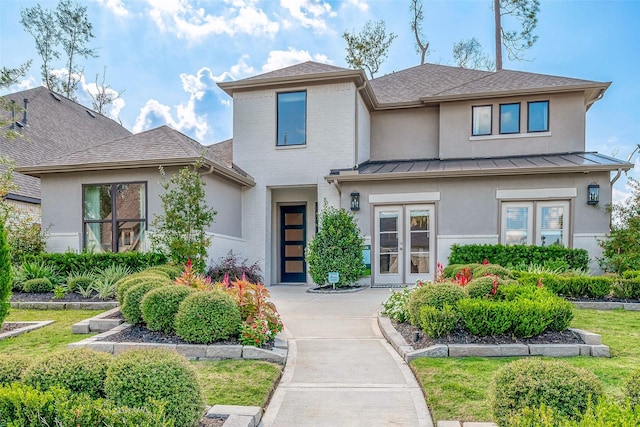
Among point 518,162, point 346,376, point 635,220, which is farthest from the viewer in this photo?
point 518,162

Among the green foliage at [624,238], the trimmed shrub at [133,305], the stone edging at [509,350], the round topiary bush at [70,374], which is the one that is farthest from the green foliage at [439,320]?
the green foliage at [624,238]

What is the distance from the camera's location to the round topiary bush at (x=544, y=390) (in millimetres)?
2701

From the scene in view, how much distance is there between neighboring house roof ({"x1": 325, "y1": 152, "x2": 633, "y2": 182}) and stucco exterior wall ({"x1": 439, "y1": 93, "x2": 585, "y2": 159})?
27 centimetres

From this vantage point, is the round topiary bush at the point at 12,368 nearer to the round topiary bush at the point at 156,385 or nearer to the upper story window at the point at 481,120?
the round topiary bush at the point at 156,385

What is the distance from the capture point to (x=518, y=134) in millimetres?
12781

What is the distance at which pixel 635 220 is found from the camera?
9.96m

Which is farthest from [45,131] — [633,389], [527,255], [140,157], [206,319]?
[633,389]

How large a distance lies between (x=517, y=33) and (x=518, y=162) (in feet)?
35.6

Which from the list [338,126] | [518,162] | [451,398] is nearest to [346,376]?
[451,398]

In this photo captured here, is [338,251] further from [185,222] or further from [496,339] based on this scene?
[496,339]

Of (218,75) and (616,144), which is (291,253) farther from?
(616,144)

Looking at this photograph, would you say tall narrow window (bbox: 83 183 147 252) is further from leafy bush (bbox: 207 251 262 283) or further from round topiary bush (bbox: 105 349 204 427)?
round topiary bush (bbox: 105 349 204 427)

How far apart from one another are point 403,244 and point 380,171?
2.17 m

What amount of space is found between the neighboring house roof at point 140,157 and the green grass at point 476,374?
758cm
